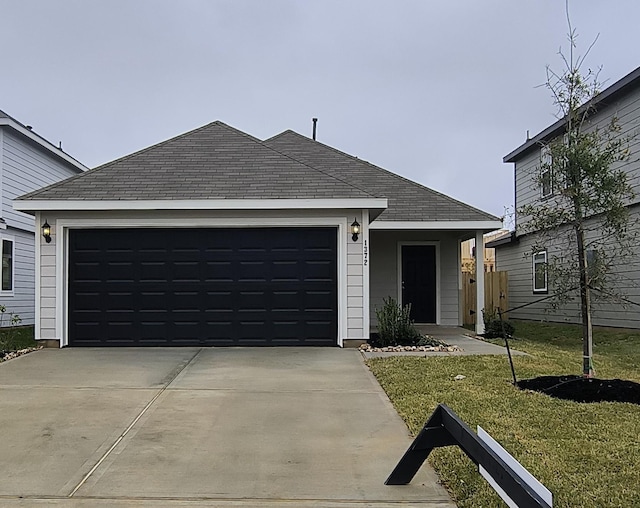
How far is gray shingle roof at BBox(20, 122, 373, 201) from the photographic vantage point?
10930mm

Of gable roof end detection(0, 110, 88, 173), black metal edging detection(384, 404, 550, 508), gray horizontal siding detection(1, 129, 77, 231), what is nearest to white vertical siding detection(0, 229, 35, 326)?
gray horizontal siding detection(1, 129, 77, 231)

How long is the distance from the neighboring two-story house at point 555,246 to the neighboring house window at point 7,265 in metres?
12.5

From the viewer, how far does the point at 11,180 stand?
15.9 meters

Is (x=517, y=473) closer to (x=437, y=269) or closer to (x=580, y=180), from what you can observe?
(x=580, y=180)

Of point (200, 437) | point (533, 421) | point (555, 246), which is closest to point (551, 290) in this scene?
point (555, 246)

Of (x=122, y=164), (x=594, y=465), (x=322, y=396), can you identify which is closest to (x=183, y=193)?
(x=122, y=164)

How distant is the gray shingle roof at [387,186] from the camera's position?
13977 mm

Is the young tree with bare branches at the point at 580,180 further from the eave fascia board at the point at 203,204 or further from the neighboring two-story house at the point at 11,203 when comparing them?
the neighboring two-story house at the point at 11,203

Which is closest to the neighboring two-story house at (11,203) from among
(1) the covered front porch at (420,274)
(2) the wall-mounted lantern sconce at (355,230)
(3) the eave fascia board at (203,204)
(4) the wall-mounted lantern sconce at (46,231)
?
(4) the wall-mounted lantern sconce at (46,231)

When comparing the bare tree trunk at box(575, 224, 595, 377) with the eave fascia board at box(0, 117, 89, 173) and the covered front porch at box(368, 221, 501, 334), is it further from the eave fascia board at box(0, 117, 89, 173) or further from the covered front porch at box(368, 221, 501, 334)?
the eave fascia board at box(0, 117, 89, 173)

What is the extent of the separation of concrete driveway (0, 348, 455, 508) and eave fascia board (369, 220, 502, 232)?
552 centimetres

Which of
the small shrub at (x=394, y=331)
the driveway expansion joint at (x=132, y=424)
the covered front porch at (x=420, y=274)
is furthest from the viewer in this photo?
the covered front porch at (x=420, y=274)

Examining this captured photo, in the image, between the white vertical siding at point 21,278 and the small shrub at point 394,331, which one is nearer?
the small shrub at point 394,331

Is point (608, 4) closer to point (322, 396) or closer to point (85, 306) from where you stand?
point (322, 396)
